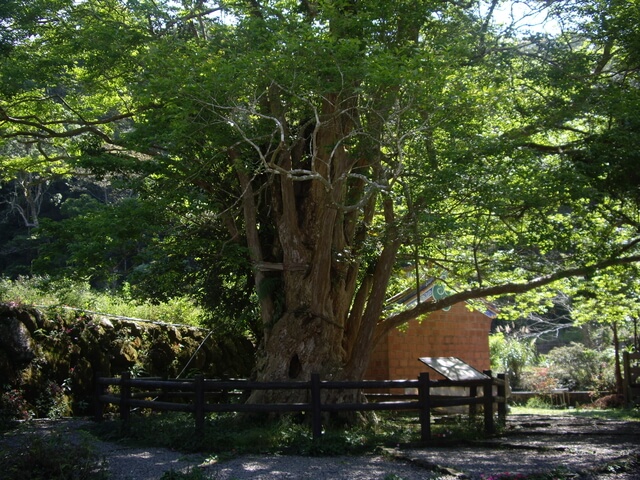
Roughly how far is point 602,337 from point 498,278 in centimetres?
2187

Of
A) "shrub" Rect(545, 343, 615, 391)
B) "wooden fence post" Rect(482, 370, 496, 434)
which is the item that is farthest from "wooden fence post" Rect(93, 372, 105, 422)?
"shrub" Rect(545, 343, 615, 391)

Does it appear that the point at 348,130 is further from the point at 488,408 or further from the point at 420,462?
the point at 420,462

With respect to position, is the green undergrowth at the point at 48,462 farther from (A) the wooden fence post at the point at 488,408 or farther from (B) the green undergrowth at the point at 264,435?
(A) the wooden fence post at the point at 488,408

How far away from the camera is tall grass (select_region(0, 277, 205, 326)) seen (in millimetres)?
14328

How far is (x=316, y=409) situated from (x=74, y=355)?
698 centimetres

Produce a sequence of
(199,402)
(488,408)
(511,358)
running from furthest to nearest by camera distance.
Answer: (511,358) → (488,408) → (199,402)

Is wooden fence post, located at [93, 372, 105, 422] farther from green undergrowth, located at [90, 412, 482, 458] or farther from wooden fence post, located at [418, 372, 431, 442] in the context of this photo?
wooden fence post, located at [418, 372, 431, 442]

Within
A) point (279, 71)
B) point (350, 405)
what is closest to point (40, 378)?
point (350, 405)

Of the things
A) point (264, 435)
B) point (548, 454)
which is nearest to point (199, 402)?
point (264, 435)

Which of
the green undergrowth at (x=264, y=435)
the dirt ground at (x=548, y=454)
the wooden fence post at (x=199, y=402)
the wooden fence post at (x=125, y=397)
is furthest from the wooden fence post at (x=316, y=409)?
the wooden fence post at (x=125, y=397)

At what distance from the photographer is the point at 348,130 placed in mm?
13102

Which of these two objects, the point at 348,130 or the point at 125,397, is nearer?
the point at 125,397

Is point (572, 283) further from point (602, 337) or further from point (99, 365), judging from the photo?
point (602, 337)

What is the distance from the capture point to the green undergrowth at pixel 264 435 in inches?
388
